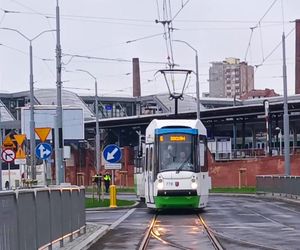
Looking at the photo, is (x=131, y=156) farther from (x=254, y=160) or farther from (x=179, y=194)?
(x=179, y=194)

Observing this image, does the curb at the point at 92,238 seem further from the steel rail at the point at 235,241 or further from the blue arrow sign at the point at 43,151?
the blue arrow sign at the point at 43,151

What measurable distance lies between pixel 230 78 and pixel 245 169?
118 m

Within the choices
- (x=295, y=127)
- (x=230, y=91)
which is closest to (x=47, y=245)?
(x=295, y=127)

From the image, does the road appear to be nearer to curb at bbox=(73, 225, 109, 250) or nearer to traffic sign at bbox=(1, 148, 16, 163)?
curb at bbox=(73, 225, 109, 250)

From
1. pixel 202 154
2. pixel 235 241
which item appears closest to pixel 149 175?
pixel 202 154

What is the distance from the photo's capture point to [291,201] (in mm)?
38969

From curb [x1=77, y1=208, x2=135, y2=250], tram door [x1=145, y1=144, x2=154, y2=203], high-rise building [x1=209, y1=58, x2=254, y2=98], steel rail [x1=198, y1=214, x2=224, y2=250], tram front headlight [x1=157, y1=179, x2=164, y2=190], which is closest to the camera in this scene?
steel rail [x1=198, y1=214, x2=224, y2=250]

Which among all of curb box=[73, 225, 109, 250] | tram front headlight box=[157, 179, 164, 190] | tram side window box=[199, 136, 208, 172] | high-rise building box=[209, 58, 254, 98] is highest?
high-rise building box=[209, 58, 254, 98]

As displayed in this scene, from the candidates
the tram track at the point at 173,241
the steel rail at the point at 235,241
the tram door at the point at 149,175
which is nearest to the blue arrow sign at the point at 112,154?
the tram door at the point at 149,175

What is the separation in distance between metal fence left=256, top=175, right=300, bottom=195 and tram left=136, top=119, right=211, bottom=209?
1079 cm

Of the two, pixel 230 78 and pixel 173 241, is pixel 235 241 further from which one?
pixel 230 78

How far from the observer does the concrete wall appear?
63.2m

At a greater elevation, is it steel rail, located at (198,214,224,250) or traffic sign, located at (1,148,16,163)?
traffic sign, located at (1,148,16,163)

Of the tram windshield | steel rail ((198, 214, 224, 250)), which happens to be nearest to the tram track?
steel rail ((198, 214, 224, 250))
